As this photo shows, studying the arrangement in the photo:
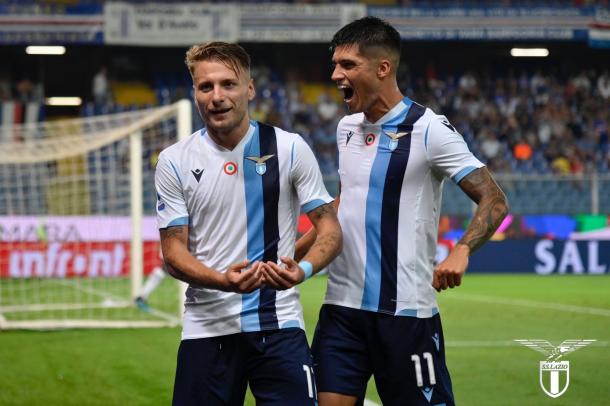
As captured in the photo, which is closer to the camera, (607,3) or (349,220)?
(349,220)

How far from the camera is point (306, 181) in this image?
12.3ft

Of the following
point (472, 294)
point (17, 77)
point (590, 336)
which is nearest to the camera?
point (590, 336)

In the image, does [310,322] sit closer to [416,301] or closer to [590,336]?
[590,336]

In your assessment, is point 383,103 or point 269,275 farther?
point 383,103

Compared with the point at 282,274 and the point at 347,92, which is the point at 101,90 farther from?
the point at 282,274

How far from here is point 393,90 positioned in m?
4.15

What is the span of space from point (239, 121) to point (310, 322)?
27.2 ft

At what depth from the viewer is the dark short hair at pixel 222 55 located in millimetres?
3633

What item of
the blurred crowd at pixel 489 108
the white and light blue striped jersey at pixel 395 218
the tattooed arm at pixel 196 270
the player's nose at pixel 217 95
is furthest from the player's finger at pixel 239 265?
the blurred crowd at pixel 489 108

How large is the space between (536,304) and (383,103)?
10.8m

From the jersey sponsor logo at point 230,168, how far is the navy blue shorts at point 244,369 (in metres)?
0.57

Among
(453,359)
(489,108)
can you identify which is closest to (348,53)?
(453,359)

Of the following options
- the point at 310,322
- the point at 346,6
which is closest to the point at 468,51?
the point at 346,6

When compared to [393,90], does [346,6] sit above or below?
above
